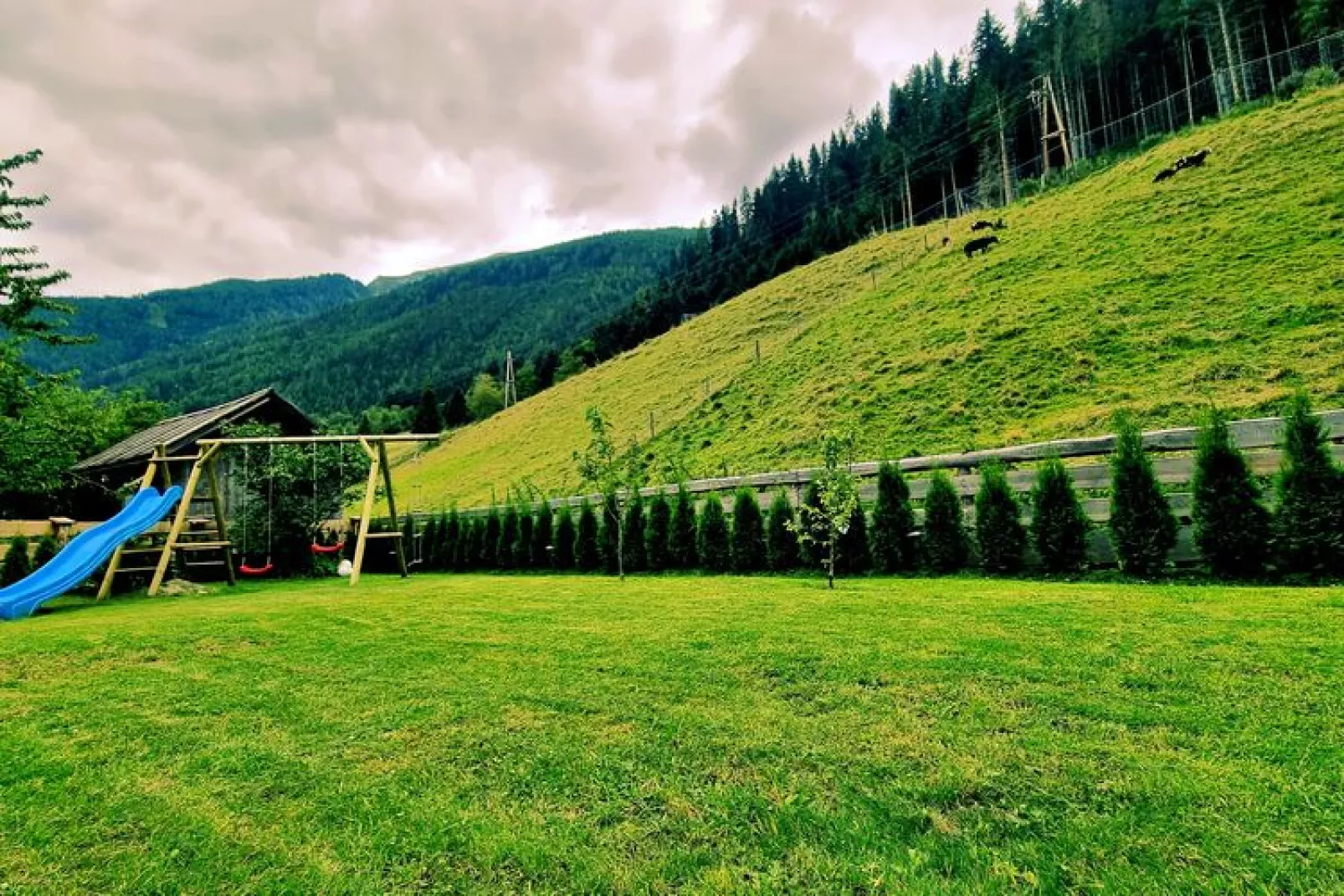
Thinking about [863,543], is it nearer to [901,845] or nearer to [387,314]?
[901,845]

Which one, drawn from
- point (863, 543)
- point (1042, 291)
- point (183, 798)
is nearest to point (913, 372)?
point (1042, 291)

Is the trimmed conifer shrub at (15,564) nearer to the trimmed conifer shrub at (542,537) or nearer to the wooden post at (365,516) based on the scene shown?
the wooden post at (365,516)

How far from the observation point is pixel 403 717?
3.91m

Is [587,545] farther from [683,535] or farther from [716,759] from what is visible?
[716,759]

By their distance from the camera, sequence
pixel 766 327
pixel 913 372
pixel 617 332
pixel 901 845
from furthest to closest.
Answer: pixel 617 332, pixel 766 327, pixel 913 372, pixel 901 845

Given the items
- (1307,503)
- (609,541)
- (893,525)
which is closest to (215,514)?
(609,541)

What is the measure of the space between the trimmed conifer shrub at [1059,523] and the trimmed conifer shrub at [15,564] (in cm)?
1982

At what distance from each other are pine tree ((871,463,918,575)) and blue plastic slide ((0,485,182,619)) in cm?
1254

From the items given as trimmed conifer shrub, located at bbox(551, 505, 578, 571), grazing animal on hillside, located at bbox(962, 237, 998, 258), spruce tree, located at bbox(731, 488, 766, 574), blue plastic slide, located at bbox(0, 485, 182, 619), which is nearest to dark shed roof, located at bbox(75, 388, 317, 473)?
blue plastic slide, located at bbox(0, 485, 182, 619)

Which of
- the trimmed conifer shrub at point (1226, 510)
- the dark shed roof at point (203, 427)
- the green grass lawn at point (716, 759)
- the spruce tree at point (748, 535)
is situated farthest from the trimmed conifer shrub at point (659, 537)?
the dark shed roof at point (203, 427)

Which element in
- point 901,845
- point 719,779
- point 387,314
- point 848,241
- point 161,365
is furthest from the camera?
point 387,314

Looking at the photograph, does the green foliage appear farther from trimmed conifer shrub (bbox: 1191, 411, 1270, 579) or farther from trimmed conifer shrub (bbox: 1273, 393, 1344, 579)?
trimmed conifer shrub (bbox: 1273, 393, 1344, 579)

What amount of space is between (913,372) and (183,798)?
20.5 meters

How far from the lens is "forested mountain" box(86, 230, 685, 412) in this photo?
107 meters
